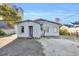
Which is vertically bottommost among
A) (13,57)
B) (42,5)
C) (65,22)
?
(13,57)

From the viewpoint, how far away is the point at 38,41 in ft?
11.6

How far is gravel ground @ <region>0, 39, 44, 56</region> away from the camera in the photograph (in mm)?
3430

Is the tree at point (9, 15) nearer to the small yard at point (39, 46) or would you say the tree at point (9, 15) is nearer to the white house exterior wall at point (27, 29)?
the white house exterior wall at point (27, 29)

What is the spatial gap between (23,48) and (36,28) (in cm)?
32

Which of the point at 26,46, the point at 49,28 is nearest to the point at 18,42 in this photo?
the point at 26,46

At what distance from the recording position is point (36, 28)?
3535 millimetres

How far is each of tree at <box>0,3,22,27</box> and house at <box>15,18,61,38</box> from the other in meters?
0.07

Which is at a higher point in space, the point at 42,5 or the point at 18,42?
the point at 42,5

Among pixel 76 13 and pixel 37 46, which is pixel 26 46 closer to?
pixel 37 46

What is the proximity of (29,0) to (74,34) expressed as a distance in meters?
0.75

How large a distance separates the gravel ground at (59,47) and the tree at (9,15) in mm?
443

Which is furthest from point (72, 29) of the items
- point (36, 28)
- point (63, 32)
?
point (36, 28)

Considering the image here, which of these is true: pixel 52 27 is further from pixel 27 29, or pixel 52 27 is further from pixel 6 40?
pixel 6 40

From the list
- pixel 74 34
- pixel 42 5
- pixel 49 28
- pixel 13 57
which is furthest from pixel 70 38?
pixel 13 57
